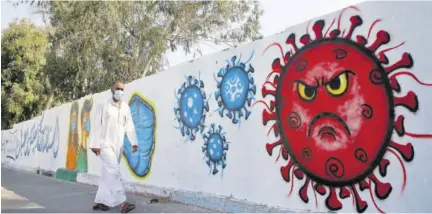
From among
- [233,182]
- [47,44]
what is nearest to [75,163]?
[233,182]

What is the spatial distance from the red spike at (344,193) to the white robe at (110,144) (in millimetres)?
2855

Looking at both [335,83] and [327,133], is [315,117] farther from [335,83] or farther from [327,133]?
[335,83]

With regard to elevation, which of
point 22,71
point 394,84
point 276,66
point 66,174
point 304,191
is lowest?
point 66,174

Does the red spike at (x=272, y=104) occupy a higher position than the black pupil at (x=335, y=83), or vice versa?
the black pupil at (x=335, y=83)

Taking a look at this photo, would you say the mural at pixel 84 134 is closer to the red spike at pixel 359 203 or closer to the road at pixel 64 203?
the road at pixel 64 203

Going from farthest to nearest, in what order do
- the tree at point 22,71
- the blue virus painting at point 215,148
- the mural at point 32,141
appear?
1. the tree at point 22,71
2. the mural at point 32,141
3. the blue virus painting at point 215,148

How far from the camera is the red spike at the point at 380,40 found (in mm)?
3766

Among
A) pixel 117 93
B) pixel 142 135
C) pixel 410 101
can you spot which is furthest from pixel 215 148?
pixel 410 101

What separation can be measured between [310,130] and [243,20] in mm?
17985

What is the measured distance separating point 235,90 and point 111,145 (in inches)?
70.4

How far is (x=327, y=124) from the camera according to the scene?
432cm

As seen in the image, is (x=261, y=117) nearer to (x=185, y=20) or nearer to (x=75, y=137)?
(x=75, y=137)

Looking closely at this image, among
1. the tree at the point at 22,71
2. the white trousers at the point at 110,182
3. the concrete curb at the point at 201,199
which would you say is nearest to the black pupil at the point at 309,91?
the concrete curb at the point at 201,199

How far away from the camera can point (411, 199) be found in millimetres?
3572
